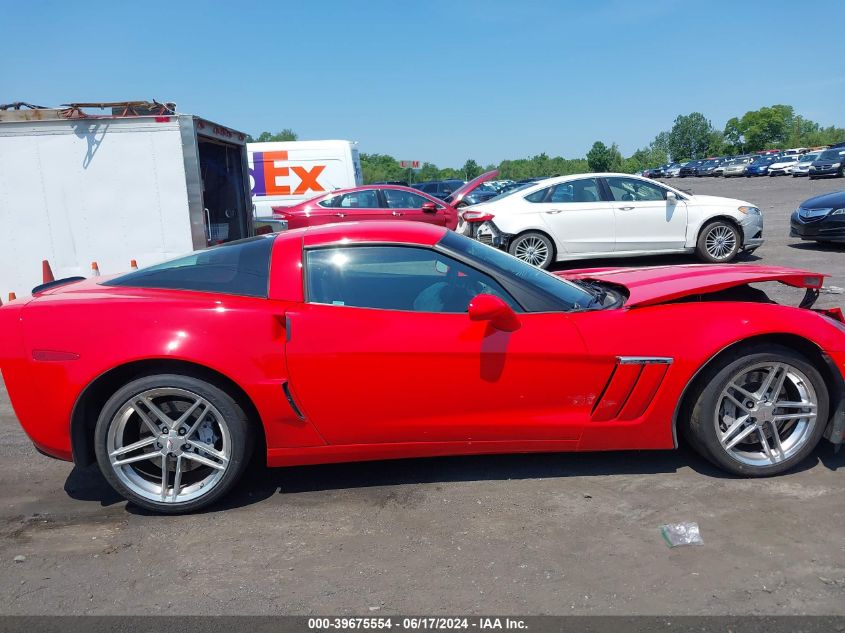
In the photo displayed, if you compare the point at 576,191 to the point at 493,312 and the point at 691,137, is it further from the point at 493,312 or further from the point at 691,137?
the point at 691,137

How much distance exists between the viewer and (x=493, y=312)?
3.25 meters

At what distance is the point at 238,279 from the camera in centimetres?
361

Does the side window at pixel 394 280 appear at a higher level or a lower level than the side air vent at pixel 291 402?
higher

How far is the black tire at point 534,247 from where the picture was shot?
10.5 m

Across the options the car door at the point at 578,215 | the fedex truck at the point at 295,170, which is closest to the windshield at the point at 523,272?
the car door at the point at 578,215

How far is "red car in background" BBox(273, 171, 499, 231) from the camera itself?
12.4 meters

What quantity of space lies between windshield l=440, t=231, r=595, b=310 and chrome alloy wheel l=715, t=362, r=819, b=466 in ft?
2.88

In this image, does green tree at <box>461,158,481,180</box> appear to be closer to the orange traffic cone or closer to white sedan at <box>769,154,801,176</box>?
white sedan at <box>769,154,801,176</box>

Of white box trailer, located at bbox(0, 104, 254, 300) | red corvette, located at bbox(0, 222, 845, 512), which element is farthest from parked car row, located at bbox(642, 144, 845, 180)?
red corvette, located at bbox(0, 222, 845, 512)

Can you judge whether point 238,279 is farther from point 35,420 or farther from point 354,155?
point 354,155

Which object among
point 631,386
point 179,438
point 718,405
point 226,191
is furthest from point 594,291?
point 226,191

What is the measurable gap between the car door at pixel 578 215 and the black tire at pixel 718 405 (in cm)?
720

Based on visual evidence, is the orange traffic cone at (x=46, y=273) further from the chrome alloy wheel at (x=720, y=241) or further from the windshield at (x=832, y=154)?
the windshield at (x=832, y=154)

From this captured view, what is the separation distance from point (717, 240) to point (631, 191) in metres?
1.54
